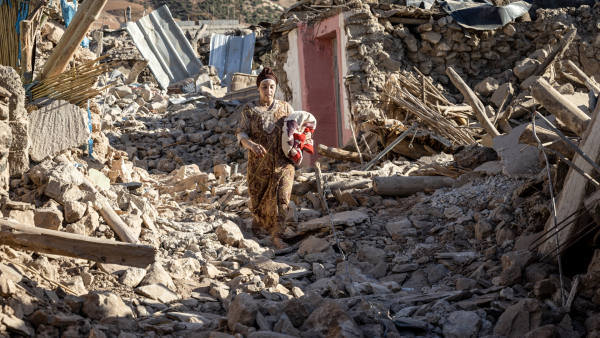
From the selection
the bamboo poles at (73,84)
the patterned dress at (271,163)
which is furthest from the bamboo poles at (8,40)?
the patterned dress at (271,163)

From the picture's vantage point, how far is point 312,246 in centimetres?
444

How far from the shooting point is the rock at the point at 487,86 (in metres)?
8.45

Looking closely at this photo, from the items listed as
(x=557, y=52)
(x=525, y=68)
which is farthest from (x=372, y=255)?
(x=557, y=52)

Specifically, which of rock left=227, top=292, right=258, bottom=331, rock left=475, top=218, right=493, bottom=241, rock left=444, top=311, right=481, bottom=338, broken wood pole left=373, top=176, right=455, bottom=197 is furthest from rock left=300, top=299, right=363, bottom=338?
broken wood pole left=373, top=176, right=455, bottom=197

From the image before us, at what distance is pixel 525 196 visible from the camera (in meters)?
4.19

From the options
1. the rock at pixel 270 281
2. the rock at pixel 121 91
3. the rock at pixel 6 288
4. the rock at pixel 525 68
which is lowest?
the rock at pixel 270 281

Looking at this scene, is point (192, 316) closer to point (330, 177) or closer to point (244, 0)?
point (330, 177)

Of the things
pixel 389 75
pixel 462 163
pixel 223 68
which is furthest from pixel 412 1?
pixel 223 68

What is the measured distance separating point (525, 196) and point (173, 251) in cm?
297

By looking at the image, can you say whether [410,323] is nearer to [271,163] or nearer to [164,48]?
[271,163]

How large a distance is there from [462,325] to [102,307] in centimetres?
183

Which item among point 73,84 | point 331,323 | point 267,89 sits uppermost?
point 73,84

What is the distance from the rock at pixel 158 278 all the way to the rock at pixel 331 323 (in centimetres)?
111

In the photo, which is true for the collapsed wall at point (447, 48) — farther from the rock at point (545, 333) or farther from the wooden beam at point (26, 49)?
the rock at point (545, 333)
